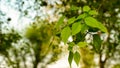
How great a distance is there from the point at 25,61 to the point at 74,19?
52089mm

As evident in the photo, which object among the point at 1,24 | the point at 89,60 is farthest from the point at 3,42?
the point at 89,60

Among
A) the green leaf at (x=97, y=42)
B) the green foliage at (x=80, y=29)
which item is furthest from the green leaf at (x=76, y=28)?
the green leaf at (x=97, y=42)

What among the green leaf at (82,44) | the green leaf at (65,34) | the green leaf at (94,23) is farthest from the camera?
the green leaf at (82,44)

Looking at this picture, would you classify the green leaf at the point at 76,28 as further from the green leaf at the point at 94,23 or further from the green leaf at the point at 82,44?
the green leaf at the point at 82,44

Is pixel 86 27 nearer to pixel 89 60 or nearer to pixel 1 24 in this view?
pixel 1 24

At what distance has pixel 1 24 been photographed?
37.0 ft

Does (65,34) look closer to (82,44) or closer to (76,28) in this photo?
(76,28)

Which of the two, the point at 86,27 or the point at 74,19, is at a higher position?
the point at 74,19

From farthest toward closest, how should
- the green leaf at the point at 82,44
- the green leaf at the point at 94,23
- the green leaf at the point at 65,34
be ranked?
the green leaf at the point at 82,44 → the green leaf at the point at 65,34 → the green leaf at the point at 94,23

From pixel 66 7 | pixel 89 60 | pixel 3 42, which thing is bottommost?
pixel 3 42

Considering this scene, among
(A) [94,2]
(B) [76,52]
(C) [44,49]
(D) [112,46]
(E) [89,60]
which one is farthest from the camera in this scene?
(C) [44,49]

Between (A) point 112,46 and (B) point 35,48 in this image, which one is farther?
(B) point 35,48

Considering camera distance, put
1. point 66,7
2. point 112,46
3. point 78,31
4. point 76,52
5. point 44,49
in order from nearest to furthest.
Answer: point 78,31 < point 76,52 < point 66,7 < point 112,46 < point 44,49

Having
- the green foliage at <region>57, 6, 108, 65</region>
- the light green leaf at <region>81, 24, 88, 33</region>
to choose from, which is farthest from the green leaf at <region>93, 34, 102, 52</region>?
the light green leaf at <region>81, 24, 88, 33</region>
